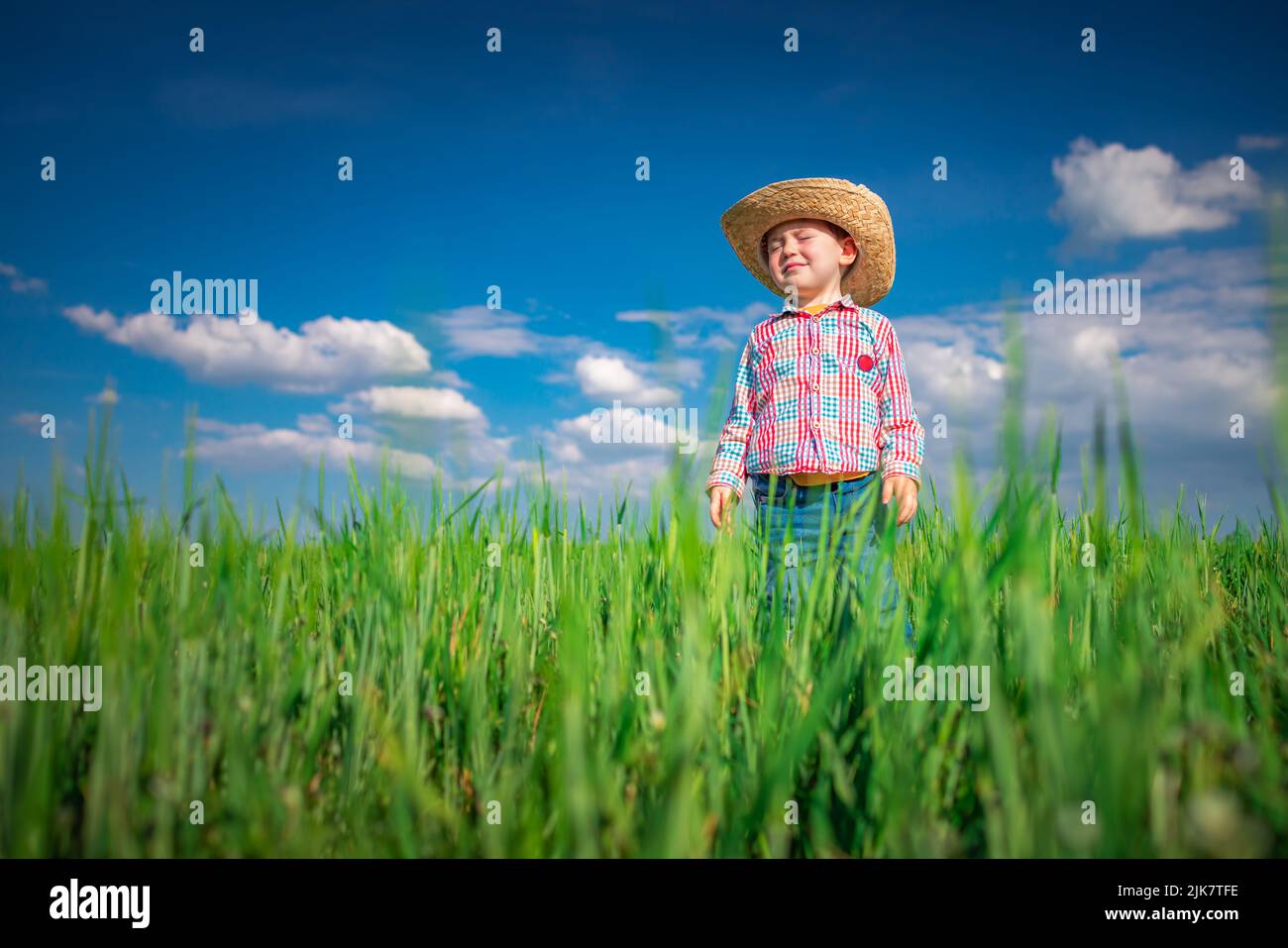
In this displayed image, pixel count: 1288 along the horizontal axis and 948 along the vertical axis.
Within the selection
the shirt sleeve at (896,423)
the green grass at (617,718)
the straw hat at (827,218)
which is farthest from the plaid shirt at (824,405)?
the green grass at (617,718)

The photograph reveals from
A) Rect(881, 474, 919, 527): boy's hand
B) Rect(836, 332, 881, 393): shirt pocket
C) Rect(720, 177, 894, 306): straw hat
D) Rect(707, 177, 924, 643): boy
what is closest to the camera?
Rect(881, 474, 919, 527): boy's hand

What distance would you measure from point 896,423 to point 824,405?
0.30 m

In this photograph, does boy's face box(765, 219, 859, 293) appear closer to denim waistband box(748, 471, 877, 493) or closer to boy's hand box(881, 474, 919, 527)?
denim waistband box(748, 471, 877, 493)

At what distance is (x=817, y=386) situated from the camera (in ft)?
10.3

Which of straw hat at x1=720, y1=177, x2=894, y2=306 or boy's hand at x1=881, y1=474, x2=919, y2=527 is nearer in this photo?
boy's hand at x1=881, y1=474, x2=919, y2=527

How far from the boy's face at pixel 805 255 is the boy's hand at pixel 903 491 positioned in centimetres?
95

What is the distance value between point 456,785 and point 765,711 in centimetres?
61

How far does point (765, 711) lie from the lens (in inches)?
53.5

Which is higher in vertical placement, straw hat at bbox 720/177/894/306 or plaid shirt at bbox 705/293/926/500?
straw hat at bbox 720/177/894/306

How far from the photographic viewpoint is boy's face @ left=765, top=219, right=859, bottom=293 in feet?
10.9

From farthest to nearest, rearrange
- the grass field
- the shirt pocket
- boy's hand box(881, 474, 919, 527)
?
the shirt pocket → boy's hand box(881, 474, 919, 527) → the grass field

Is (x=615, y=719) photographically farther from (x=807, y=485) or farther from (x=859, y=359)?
(x=859, y=359)

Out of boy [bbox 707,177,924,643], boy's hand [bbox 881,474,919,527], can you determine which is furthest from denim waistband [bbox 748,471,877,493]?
boy's hand [bbox 881,474,919,527]
